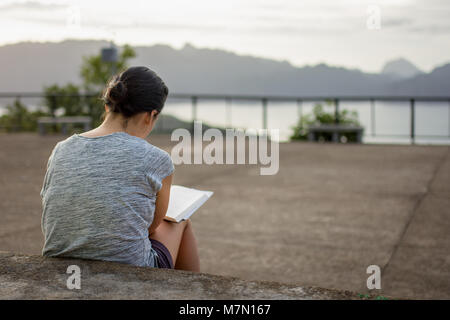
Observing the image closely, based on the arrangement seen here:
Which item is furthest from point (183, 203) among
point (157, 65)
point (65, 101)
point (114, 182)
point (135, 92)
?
point (157, 65)

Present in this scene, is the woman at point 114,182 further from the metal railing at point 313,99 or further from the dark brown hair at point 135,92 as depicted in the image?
the metal railing at point 313,99

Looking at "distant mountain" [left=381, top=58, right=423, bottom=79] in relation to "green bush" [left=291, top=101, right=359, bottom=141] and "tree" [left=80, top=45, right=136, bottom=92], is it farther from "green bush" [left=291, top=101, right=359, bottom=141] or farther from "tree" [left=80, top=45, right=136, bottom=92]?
"tree" [left=80, top=45, right=136, bottom=92]

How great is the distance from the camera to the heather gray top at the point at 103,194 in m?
2.30

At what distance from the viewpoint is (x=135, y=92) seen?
7.74 ft

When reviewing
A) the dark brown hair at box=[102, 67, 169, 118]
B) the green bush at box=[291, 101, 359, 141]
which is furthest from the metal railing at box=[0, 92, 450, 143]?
the dark brown hair at box=[102, 67, 169, 118]

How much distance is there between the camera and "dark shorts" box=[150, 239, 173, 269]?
2543 mm

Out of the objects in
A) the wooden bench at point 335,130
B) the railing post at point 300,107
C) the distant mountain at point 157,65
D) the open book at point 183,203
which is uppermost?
the distant mountain at point 157,65

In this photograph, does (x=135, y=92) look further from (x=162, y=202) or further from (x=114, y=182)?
(x=162, y=202)

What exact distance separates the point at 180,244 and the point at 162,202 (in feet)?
1.32

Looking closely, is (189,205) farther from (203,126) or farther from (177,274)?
(203,126)

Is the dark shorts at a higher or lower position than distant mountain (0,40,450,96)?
lower

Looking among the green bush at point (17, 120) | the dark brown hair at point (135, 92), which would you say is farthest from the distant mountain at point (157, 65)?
the dark brown hair at point (135, 92)

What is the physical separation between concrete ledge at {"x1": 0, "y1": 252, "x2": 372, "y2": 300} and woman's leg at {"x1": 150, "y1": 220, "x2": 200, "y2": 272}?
1.19 ft

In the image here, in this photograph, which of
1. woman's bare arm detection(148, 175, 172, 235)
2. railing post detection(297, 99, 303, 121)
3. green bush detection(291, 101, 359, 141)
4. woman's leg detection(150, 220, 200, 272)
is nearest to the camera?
woman's bare arm detection(148, 175, 172, 235)
